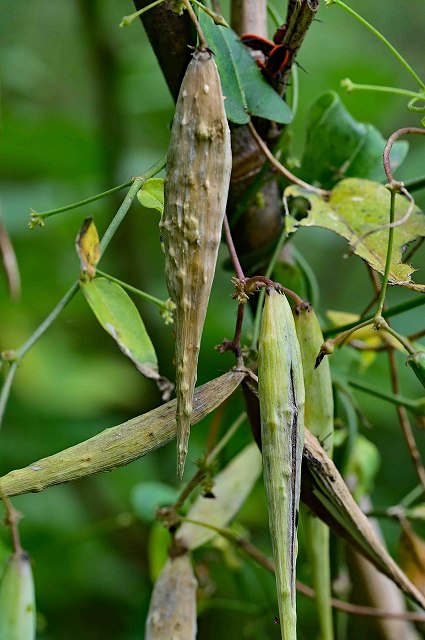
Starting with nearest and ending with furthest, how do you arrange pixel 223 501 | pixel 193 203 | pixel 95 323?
pixel 193 203
pixel 223 501
pixel 95 323

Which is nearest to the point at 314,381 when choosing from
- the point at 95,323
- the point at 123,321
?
the point at 123,321

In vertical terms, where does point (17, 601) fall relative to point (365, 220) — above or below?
below

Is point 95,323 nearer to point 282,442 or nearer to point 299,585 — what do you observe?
point 299,585

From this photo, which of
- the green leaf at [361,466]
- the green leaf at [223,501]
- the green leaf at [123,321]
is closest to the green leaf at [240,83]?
the green leaf at [123,321]

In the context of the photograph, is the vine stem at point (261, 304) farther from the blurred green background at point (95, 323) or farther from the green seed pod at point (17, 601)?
the blurred green background at point (95, 323)

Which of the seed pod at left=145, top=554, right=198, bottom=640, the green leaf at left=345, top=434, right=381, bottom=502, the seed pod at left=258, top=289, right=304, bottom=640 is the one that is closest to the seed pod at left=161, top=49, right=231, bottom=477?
the seed pod at left=258, top=289, right=304, bottom=640

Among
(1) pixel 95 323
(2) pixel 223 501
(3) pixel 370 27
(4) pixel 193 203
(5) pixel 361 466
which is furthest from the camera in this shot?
(1) pixel 95 323

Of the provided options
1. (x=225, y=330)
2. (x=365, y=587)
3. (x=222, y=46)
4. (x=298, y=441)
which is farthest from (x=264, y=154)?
(x=225, y=330)
